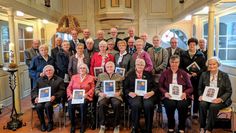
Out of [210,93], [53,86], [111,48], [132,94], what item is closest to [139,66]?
[132,94]

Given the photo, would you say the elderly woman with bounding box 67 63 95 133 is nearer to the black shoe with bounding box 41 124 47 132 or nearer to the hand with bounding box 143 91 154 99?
the black shoe with bounding box 41 124 47 132

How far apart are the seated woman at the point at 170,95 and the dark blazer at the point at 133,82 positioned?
12 centimetres

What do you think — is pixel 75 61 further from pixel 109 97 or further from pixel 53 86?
pixel 109 97

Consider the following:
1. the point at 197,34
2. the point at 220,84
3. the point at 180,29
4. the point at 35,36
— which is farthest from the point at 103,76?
the point at 180,29

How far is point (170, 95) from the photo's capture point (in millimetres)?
3770

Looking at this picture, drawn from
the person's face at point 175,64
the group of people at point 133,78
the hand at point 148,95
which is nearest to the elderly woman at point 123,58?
the group of people at point 133,78

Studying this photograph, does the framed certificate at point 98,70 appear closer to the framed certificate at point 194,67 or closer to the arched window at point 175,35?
the framed certificate at point 194,67

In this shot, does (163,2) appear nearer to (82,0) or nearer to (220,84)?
(82,0)

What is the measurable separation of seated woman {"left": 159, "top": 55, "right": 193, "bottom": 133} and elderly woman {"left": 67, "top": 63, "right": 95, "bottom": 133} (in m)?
1.11

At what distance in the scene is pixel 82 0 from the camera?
8.54 m

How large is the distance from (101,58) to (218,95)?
191 centimetres

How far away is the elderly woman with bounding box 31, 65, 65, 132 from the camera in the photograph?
4027 millimetres

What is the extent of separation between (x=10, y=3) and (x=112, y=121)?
2729 millimetres

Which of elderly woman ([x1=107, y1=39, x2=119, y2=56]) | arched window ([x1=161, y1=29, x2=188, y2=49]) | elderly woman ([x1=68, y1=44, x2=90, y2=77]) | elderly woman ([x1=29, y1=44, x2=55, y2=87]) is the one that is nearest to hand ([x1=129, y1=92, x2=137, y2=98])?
elderly woman ([x1=107, y1=39, x2=119, y2=56])
